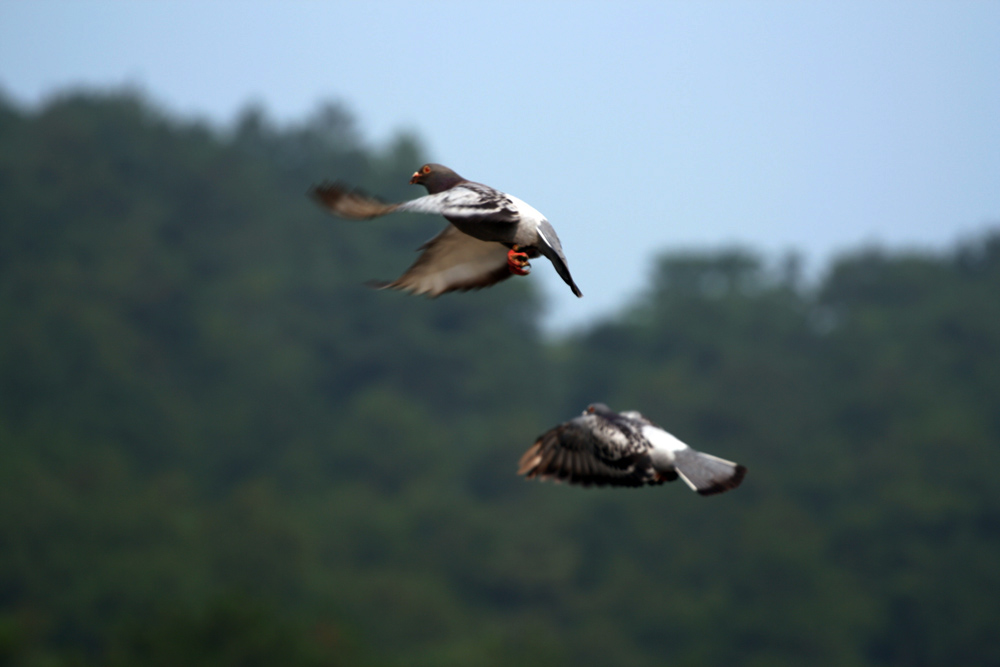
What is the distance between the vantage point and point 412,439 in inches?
4200

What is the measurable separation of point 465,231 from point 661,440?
8.55 feet

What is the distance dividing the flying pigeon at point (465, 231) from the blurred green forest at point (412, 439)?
5193 cm

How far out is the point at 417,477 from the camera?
346 feet

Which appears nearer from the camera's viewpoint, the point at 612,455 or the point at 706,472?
the point at 706,472

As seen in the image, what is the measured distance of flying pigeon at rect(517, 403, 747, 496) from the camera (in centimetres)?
→ 824

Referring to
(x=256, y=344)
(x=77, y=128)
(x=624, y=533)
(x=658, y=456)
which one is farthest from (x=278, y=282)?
(x=658, y=456)

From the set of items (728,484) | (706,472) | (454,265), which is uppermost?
(454,265)

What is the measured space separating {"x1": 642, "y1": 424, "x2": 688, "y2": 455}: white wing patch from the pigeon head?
234cm

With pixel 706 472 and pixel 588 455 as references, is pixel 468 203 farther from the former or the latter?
pixel 588 455

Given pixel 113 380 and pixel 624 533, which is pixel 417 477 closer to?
pixel 624 533

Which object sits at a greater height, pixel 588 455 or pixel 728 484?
pixel 588 455

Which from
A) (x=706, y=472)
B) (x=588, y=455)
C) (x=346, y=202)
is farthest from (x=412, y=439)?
(x=346, y=202)

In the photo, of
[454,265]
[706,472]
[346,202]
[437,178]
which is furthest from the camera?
[706,472]

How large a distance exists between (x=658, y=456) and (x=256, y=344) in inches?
4211
